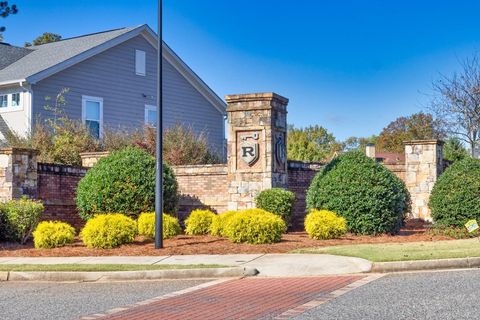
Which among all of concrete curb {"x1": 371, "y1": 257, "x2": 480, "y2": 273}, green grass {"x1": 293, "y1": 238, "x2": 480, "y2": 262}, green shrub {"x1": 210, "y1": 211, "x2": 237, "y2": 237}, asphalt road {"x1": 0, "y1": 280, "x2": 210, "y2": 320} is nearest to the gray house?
green shrub {"x1": 210, "y1": 211, "x2": 237, "y2": 237}

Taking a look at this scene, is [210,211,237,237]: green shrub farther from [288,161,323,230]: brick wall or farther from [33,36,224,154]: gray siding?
[33,36,224,154]: gray siding

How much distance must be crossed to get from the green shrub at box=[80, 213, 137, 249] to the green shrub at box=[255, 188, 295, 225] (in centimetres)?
394

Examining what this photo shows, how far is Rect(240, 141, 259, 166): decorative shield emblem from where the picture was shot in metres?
19.1

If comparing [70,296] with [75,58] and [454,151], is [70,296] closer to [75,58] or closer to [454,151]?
[75,58]

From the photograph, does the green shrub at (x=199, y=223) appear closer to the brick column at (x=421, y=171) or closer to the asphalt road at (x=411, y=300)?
the asphalt road at (x=411, y=300)

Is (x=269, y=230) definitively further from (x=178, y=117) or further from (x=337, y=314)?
(x=178, y=117)

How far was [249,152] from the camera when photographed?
19.2 m

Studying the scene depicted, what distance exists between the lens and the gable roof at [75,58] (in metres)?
28.6

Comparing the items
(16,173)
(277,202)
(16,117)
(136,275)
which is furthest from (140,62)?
(136,275)

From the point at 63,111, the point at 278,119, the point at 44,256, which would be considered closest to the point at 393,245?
the point at 278,119

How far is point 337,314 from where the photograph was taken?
8.23 m

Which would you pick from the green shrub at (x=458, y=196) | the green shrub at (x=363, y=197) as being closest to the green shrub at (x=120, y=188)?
the green shrub at (x=363, y=197)

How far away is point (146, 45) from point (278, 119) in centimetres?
1532

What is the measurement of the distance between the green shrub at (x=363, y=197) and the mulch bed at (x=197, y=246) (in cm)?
36
